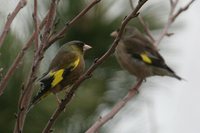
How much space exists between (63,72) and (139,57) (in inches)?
62.3

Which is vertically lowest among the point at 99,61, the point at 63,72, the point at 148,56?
the point at 148,56

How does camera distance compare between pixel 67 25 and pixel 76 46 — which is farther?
pixel 76 46

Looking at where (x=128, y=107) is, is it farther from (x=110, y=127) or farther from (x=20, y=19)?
(x=20, y=19)

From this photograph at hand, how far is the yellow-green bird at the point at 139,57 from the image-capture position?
475cm

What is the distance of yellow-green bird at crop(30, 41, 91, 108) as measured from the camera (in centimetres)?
320

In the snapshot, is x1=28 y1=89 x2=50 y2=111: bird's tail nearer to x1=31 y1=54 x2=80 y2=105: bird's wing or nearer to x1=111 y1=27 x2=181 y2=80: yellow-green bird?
x1=31 y1=54 x2=80 y2=105: bird's wing

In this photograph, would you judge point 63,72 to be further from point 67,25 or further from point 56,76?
point 67,25

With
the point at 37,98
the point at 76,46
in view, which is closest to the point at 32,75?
the point at 37,98

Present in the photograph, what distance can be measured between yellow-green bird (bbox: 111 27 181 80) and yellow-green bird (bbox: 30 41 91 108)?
1.09 m

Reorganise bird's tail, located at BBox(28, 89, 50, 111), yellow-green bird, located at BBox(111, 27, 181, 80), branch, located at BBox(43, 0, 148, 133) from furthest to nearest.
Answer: yellow-green bird, located at BBox(111, 27, 181, 80)
bird's tail, located at BBox(28, 89, 50, 111)
branch, located at BBox(43, 0, 148, 133)

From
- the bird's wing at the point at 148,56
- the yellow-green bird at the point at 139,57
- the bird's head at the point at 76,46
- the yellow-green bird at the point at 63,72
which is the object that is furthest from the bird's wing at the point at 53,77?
the bird's wing at the point at 148,56

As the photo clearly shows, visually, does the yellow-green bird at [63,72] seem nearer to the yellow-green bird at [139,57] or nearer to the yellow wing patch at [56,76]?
the yellow wing patch at [56,76]

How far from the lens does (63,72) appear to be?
134 inches

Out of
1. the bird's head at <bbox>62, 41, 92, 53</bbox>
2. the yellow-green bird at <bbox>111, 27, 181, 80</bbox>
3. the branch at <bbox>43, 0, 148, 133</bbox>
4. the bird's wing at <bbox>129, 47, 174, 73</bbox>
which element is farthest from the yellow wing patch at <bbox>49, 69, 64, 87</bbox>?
Result: the bird's wing at <bbox>129, 47, 174, 73</bbox>
